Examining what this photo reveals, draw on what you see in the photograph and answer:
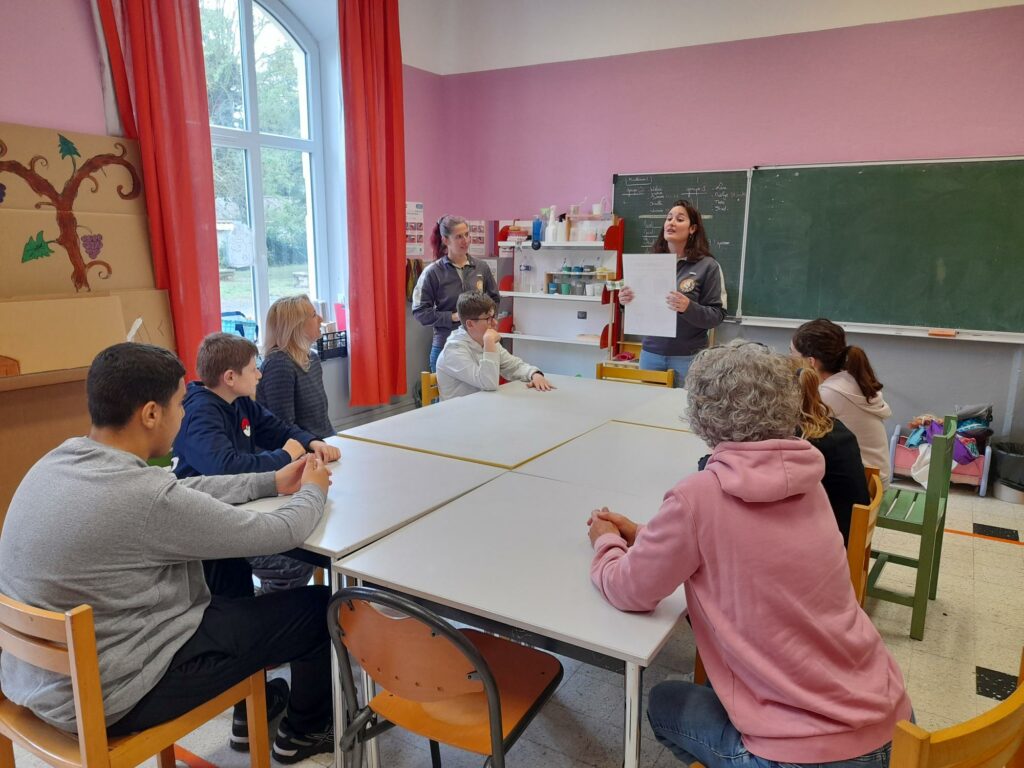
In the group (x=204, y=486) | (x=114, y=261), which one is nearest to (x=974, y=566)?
(x=204, y=486)

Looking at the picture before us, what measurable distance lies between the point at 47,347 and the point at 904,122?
16.4 feet

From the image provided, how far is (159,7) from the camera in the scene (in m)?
3.70

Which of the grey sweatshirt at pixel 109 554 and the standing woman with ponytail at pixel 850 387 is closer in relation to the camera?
the grey sweatshirt at pixel 109 554

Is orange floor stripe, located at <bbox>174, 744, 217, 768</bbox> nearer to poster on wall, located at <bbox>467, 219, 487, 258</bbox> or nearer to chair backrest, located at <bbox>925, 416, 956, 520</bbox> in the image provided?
chair backrest, located at <bbox>925, 416, 956, 520</bbox>

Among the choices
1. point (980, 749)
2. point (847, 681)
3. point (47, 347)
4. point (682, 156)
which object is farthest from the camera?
point (682, 156)

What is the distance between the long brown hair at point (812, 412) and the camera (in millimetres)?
1839

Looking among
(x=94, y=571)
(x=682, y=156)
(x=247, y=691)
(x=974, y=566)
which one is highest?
(x=682, y=156)

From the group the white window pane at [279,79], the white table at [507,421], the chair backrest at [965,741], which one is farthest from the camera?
the white window pane at [279,79]

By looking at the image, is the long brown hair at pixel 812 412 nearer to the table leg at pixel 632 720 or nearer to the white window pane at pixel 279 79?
the table leg at pixel 632 720

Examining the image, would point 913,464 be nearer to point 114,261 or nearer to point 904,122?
point 904,122

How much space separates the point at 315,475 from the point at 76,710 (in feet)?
2.53

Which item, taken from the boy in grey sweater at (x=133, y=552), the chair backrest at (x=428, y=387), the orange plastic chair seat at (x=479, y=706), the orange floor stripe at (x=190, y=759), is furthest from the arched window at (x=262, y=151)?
the orange plastic chair seat at (x=479, y=706)

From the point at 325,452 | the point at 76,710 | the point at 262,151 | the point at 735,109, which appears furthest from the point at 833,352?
the point at 262,151

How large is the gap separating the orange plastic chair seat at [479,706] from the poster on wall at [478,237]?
4.75 m
